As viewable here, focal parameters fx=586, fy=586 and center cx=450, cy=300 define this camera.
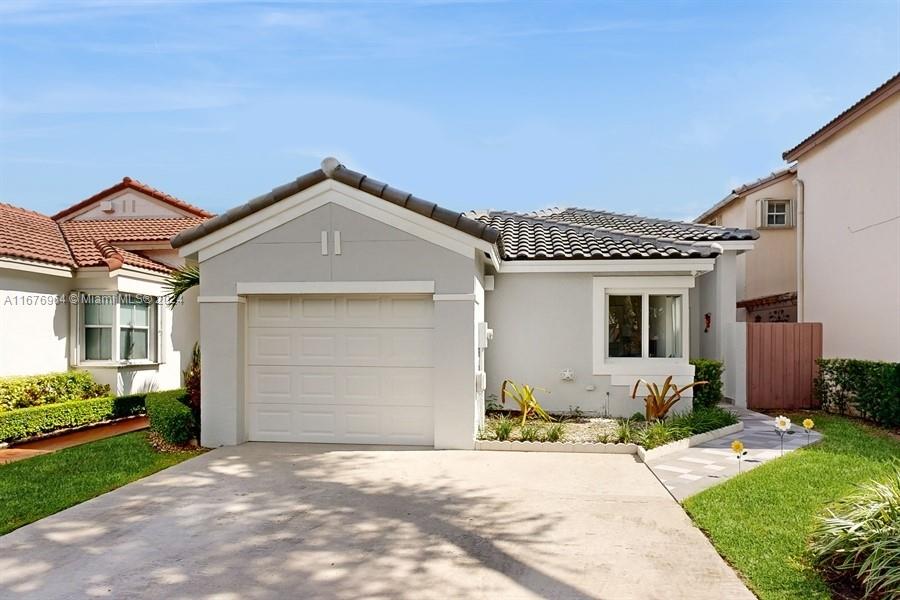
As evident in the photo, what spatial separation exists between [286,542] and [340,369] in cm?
471

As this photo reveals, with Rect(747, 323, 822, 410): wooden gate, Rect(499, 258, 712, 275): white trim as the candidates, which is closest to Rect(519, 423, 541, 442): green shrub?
Rect(499, 258, 712, 275): white trim

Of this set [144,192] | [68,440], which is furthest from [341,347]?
[144,192]

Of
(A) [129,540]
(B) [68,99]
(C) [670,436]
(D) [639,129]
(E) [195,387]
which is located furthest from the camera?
(D) [639,129]

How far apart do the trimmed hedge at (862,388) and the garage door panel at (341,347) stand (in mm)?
8965

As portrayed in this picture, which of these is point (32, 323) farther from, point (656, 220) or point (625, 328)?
point (656, 220)

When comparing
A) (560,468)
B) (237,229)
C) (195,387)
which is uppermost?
(237,229)

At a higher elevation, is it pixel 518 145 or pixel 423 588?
pixel 518 145

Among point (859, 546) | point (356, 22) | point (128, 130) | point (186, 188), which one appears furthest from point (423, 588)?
point (186, 188)

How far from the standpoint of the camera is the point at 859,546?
16.0 feet

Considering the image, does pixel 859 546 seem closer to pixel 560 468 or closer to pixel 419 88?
pixel 560 468

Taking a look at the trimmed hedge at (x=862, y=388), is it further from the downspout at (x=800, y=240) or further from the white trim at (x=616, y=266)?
the downspout at (x=800, y=240)

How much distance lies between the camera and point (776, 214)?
20.0 meters

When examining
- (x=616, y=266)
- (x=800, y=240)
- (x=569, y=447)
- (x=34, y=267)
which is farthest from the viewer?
(x=800, y=240)

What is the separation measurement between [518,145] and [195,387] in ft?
37.9
